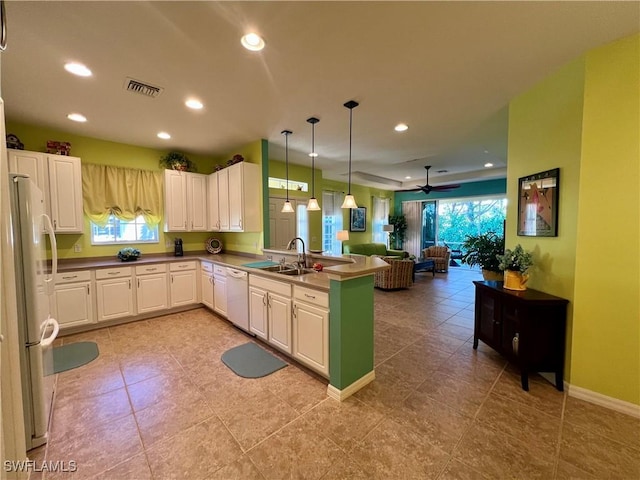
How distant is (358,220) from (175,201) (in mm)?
5556

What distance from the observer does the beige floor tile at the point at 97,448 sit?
1.56m

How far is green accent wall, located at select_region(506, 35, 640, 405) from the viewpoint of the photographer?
1.93 meters

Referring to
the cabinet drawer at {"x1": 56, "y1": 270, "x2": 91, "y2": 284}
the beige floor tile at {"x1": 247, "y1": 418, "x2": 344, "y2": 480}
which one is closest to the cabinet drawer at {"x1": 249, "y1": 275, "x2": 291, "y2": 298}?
the beige floor tile at {"x1": 247, "y1": 418, "x2": 344, "y2": 480}

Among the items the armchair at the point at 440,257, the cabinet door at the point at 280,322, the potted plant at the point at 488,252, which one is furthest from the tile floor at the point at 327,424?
the armchair at the point at 440,257

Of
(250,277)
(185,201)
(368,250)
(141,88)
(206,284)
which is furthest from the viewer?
(368,250)

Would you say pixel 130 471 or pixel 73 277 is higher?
Answer: pixel 73 277

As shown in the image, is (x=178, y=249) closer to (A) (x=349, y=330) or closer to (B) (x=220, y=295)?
(B) (x=220, y=295)

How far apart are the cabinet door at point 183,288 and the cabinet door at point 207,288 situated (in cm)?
13

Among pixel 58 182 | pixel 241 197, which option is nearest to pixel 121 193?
pixel 58 182

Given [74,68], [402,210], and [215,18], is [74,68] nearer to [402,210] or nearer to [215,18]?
[215,18]

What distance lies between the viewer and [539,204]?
8.25 ft

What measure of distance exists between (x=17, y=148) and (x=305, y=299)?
4018 millimetres

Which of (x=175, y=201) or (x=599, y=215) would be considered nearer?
(x=599, y=215)

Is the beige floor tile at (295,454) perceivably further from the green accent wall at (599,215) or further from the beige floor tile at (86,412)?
the green accent wall at (599,215)
